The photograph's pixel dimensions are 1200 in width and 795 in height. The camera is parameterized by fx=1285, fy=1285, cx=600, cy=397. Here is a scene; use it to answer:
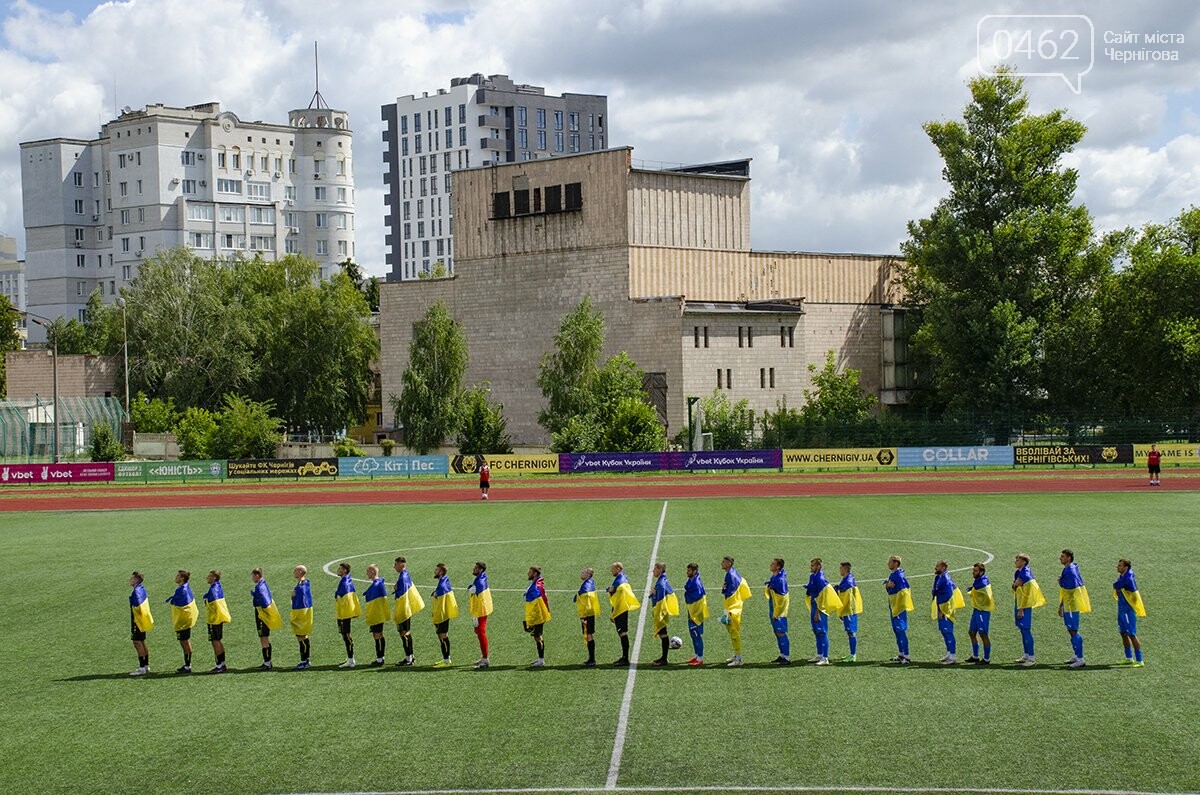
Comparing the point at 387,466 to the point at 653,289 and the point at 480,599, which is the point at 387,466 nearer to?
the point at 653,289

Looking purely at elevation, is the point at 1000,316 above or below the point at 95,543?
above

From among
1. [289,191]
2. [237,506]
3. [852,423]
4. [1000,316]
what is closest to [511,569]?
[237,506]

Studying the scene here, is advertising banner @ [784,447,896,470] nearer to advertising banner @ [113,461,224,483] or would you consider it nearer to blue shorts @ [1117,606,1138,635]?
advertising banner @ [113,461,224,483]

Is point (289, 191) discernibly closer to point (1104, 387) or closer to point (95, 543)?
point (1104, 387)

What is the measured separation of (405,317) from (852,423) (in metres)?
35.9

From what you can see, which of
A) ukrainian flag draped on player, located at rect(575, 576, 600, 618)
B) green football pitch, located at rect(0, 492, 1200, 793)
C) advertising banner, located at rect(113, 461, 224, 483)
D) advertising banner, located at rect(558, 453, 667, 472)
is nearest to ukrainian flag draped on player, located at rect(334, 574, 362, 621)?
green football pitch, located at rect(0, 492, 1200, 793)

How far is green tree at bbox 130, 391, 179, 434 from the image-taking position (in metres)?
92.8

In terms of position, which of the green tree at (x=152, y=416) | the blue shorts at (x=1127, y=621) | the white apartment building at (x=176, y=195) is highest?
the white apartment building at (x=176, y=195)

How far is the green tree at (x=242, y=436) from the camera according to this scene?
276ft

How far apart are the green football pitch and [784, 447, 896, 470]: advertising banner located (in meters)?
34.1

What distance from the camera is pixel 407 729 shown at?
18.0m

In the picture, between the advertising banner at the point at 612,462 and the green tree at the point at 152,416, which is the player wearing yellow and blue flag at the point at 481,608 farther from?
the green tree at the point at 152,416

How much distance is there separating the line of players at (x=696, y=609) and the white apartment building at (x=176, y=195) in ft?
461

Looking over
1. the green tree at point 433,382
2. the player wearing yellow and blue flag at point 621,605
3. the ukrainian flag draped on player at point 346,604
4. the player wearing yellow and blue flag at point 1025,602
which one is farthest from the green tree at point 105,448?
the player wearing yellow and blue flag at point 1025,602
